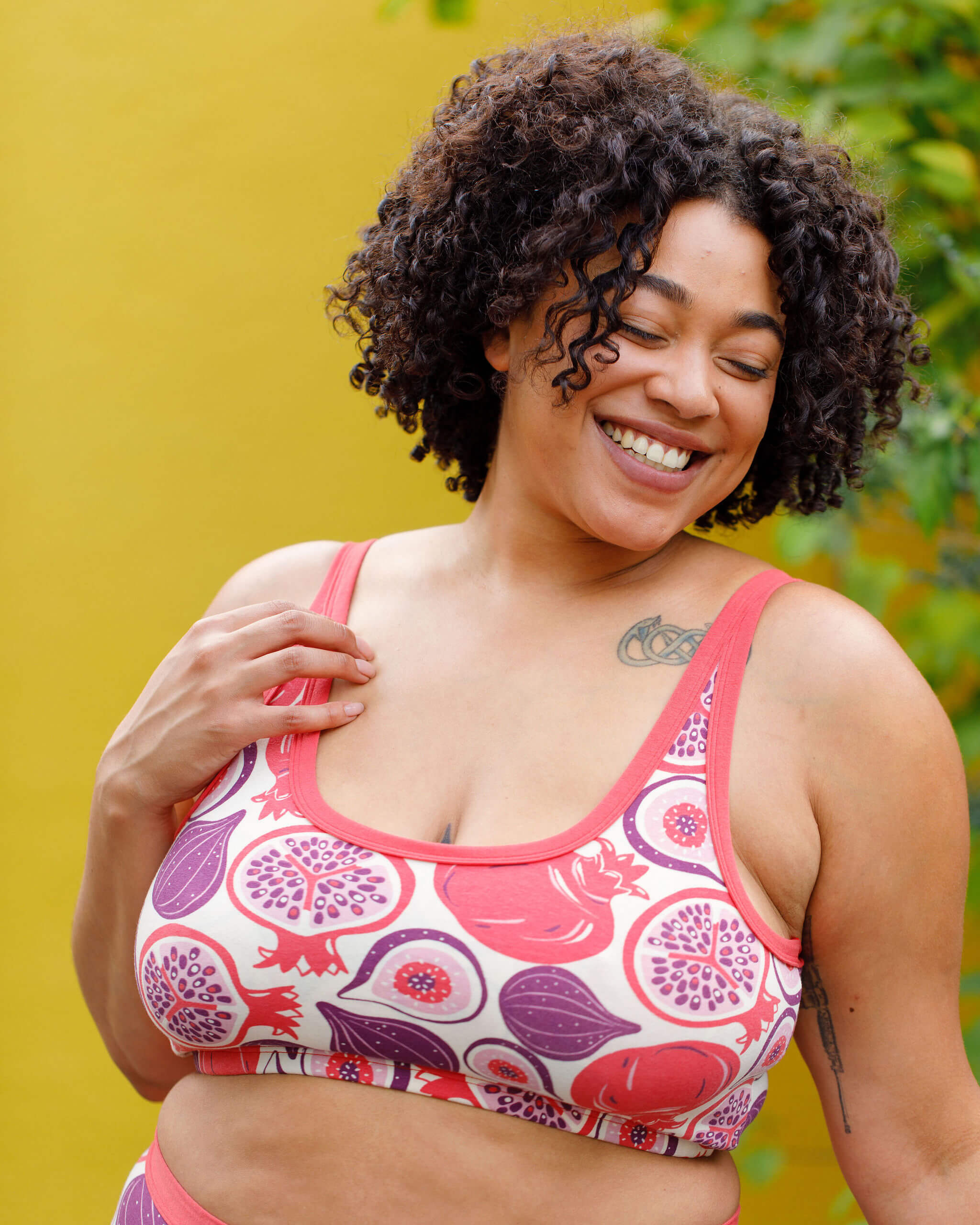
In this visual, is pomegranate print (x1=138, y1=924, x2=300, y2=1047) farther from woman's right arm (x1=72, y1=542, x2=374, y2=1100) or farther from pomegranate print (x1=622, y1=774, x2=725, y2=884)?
pomegranate print (x1=622, y1=774, x2=725, y2=884)

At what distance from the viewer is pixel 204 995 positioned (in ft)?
3.75

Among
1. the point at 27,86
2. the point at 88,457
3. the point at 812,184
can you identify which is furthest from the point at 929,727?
the point at 27,86

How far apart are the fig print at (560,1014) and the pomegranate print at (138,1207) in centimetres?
49

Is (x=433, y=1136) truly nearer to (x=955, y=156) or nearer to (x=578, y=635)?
(x=578, y=635)

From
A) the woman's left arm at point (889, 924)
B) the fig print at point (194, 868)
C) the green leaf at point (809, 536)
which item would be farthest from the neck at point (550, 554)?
the green leaf at point (809, 536)

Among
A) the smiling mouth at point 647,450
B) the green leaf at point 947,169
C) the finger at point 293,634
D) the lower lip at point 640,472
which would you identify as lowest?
the finger at point 293,634

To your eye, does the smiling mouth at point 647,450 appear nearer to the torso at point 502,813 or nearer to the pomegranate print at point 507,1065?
the torso at point 502,813

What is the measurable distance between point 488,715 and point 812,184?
0.67 m

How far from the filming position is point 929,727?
3.72 ft

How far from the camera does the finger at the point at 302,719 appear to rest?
4.10 feet

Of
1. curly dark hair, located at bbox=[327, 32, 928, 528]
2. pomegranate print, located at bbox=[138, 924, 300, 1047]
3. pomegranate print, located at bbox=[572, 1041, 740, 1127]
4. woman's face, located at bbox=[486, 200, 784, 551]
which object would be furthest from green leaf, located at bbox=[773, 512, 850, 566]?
pomegranate print, located at bbox=[138, 924, 300, 1047]

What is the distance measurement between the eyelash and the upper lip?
0.08m

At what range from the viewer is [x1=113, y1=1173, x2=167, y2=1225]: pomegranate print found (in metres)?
1.24

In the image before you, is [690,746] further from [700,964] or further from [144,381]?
[144,381]
